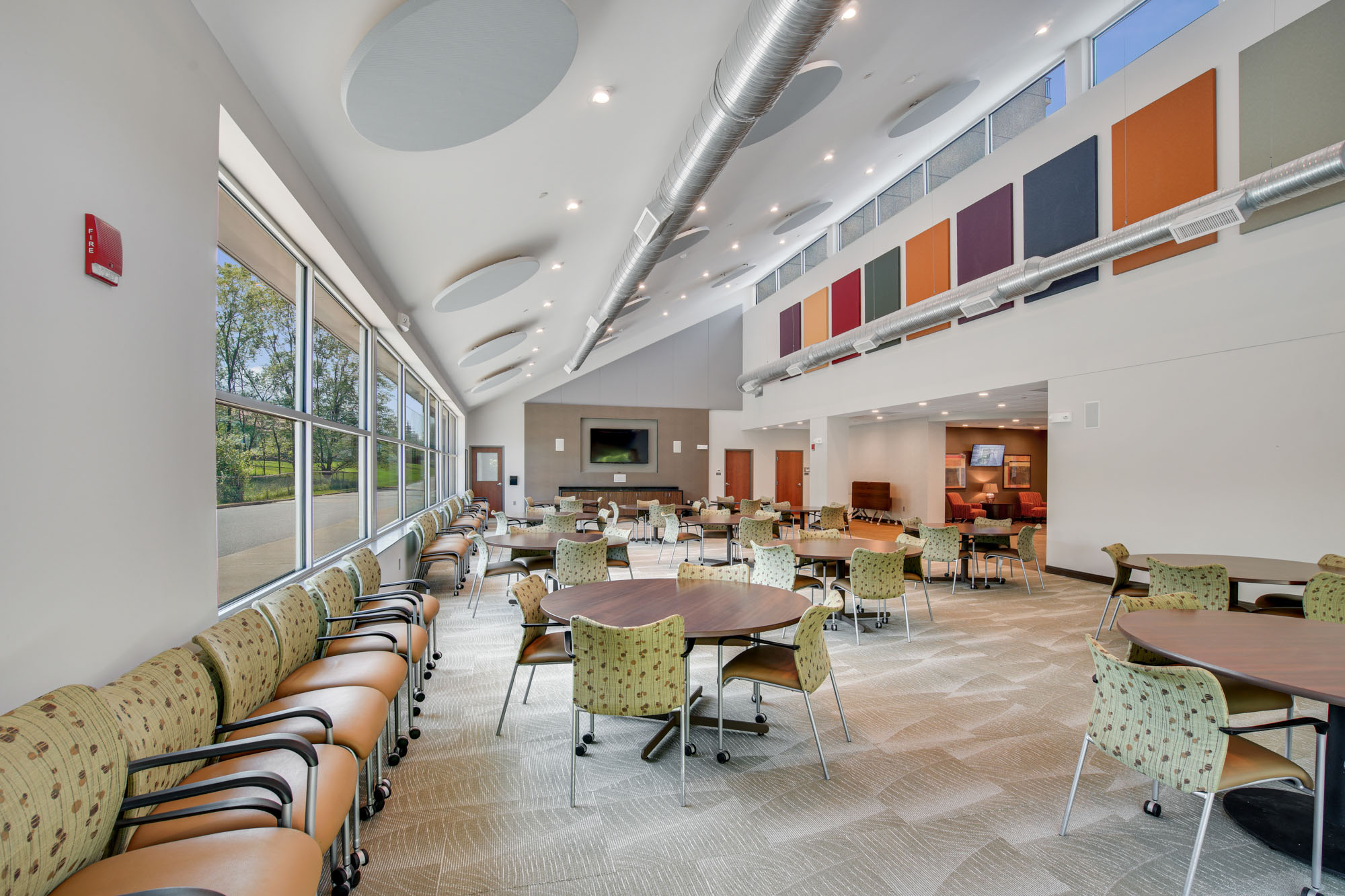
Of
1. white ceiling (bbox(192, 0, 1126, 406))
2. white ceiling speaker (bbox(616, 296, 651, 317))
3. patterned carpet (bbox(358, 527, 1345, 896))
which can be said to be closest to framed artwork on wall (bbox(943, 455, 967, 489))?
white ceiling (bbox(192, 0, 1126, 406))

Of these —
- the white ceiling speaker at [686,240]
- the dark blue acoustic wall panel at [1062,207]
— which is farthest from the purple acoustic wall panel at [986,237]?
the white ceiling speaker at [686,240]

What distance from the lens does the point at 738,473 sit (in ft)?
60.1

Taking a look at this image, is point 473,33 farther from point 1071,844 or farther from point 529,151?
point 1071,844

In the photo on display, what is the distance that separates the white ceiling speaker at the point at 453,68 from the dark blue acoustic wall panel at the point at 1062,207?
7.64 metres

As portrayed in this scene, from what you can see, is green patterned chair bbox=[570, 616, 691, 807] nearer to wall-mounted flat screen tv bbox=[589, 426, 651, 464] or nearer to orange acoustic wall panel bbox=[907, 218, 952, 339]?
orange acoustic wall panel bbox=[907, 218, 952, 339]

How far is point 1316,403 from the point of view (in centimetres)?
557

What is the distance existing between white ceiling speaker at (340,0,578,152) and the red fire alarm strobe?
1.07m

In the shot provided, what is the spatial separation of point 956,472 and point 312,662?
55.2ft

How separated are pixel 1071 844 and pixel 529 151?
4615 mm

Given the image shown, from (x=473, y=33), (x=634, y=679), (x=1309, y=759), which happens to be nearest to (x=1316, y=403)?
(x=1309, y=759)

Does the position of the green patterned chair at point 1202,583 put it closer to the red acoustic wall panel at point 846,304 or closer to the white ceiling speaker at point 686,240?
the white ceiling speaker at point 686,240

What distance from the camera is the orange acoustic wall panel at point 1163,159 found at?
6.35 metres

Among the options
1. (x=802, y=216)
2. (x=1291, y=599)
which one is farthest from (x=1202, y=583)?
(x=802, y=216)

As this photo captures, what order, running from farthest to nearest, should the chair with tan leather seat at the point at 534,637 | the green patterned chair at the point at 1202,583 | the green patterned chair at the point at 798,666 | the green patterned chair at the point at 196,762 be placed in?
the green patterned chair at the point at 1202,583
the chair with tan leather seat at the point at 534,637
the green patterned chair at the point at 798,666
the green patterned chair at the point at 196,762
